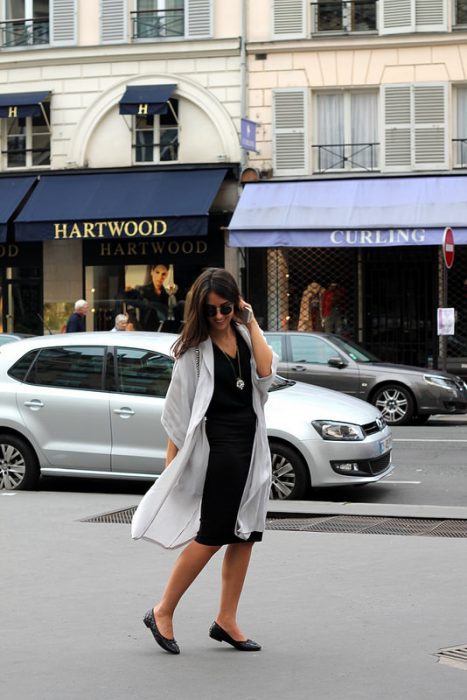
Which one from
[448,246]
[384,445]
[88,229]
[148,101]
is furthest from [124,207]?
[384,445]

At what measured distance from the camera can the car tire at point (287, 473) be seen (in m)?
10.8

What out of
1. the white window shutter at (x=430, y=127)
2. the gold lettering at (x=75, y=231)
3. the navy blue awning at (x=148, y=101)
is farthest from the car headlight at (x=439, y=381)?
the navy blue awning at (x=148, y=101)

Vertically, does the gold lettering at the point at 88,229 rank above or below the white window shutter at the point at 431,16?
below

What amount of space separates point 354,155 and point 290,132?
1353 millimetres

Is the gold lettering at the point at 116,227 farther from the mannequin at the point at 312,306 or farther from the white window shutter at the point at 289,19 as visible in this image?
the white window shutter at the point at 289,19

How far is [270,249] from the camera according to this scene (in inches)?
1002

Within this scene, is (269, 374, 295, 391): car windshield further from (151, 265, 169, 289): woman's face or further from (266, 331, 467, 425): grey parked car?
(151, 265, 169, 289): woman's face

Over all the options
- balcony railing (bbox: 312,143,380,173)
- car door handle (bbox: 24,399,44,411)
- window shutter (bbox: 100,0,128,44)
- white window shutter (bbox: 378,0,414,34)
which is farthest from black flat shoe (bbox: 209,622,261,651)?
window shutter (bbox: 100,0,128,44)

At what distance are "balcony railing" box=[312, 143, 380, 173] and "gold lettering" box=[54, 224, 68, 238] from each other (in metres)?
5.07

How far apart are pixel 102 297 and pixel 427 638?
68.7 feet

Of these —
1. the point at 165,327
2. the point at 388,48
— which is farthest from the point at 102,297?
the point at 388,48

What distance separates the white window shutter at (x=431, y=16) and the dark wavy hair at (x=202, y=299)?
20189 mm

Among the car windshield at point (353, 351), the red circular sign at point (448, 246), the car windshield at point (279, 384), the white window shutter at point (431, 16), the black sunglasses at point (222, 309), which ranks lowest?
the car windshield at point (279, 384)

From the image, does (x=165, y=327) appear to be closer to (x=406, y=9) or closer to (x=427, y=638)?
(x=406, y=9)
